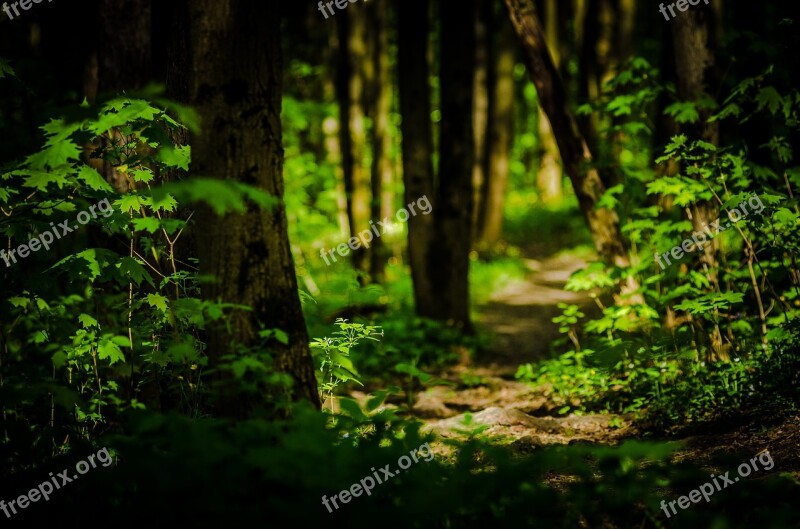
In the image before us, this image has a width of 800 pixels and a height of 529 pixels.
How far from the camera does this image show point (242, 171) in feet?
11.0

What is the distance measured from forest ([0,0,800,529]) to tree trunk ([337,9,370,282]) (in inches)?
98.0

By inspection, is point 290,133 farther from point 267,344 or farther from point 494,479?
point 494,479

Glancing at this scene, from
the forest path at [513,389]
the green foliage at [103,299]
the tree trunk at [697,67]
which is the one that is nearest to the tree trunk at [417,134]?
the forest path at [513,389]

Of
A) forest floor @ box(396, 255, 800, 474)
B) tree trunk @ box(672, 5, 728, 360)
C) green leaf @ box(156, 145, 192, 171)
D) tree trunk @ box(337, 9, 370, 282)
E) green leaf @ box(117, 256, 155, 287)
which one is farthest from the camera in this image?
tree trunk @ box(337, 9, 370, 282)

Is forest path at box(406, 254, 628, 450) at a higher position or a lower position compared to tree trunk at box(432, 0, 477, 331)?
lower

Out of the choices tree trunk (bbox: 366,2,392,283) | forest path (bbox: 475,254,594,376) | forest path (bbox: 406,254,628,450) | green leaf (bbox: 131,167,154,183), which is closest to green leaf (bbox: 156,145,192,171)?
green leaf (bbox: 131,167,154,183)

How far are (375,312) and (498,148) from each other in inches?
346

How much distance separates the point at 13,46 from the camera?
878 centimetres

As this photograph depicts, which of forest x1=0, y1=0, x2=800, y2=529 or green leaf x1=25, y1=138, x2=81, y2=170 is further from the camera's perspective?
green leaf x1=25, y1=138, x2=81, y2=170

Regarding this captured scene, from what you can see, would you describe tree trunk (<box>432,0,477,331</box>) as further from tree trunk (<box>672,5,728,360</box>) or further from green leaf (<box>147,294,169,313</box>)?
green leaf (<box>147,294,169,313</box>)

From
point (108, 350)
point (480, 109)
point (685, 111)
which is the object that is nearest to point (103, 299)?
point (108, 350)

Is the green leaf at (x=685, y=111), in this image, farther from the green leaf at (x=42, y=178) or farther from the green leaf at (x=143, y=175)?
the green leaf at (x=42, y=178)

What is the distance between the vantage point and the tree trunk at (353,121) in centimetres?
1238

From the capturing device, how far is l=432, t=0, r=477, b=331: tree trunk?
9320mm
